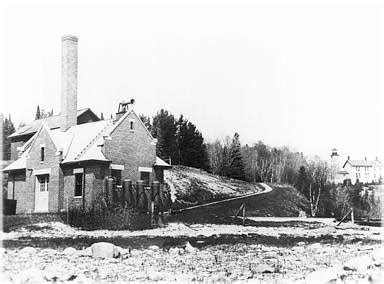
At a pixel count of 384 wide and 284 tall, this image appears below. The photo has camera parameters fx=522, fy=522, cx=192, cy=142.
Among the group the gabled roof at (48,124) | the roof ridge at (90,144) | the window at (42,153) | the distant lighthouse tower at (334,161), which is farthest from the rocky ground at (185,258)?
the distant lighthouse tower at (334,161)

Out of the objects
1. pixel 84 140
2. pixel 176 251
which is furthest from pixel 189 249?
pixel 84 140

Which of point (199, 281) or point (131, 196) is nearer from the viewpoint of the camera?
point (199, 281)

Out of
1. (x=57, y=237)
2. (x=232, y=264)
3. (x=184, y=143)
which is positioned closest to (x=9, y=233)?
(x=57, y=237)

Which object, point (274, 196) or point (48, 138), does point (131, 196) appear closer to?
point (48, 138)

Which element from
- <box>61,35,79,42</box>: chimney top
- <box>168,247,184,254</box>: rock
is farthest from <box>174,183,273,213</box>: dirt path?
<box>168,247,184,254</box>: rock

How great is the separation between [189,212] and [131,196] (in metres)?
7.32

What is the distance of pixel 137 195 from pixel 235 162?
108 ft

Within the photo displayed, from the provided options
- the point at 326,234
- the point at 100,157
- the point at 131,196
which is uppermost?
the point at 100,157

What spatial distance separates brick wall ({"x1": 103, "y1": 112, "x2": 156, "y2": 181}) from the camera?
31.2 metres

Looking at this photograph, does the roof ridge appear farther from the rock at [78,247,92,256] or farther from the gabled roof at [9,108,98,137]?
the rock at [78,247,92,256]

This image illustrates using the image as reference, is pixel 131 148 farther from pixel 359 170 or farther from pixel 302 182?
pixel 359 170

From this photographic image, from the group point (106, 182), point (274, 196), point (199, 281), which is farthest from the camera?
point (274, 196)

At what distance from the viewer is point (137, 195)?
30.7m

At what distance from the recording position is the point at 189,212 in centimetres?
3666
